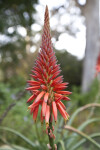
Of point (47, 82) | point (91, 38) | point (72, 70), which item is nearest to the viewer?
point (47, 82)

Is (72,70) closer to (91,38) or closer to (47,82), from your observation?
(91,38)

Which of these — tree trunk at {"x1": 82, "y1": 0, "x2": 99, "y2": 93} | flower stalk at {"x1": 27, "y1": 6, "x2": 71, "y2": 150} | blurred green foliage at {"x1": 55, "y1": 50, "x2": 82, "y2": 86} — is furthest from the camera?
blurred green foliage at {"x1": 55, "y1": 50, "x2": 82, "y2": 86}

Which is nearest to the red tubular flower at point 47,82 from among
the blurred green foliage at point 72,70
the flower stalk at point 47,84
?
the flower stalk at point 47,84

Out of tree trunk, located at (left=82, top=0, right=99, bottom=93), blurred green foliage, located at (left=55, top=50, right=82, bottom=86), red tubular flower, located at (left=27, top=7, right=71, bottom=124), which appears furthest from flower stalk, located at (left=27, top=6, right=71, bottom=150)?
blurred green foliage, located at (left=55, top=50, right=82, bottom=86)

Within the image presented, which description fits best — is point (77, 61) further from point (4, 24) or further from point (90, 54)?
point (4, 24)

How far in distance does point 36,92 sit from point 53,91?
4.7 inches

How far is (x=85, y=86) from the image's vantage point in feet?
25.7

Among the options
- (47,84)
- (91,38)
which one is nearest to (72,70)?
(91,38)

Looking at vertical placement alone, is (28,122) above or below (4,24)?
below

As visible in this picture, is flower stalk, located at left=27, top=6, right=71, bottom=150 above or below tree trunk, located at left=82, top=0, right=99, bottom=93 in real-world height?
below

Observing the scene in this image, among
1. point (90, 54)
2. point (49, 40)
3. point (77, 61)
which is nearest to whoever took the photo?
point (49, 40)

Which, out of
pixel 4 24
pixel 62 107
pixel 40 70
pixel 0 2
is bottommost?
pixel 62 107

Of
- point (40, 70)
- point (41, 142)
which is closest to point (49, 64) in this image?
point (40, 70)

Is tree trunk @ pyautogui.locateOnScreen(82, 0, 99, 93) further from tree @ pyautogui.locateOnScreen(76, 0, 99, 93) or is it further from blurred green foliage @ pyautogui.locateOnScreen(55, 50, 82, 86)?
blurred green foliage @ pyautogui.locateOnScreen(55, 50, 82, 86)
